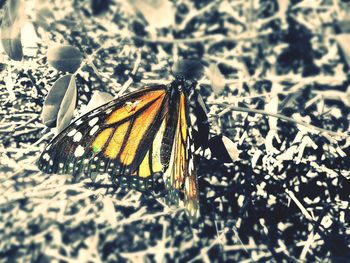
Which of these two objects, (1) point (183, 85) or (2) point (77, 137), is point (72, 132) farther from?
(1) point (183, 85)

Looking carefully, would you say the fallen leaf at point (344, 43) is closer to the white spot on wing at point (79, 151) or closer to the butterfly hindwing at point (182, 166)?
the butterfly hindwing at point (182, 166)

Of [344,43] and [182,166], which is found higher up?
[344,43]

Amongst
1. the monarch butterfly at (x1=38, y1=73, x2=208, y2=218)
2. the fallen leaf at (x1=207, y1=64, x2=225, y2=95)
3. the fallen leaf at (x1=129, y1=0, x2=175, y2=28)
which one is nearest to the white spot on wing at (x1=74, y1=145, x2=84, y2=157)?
the monarch butterfly at (x1=38, y1=73, x2=208, y2=218)

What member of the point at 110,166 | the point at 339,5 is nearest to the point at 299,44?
the point at 339,5

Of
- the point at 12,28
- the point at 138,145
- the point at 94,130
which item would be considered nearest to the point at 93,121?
the point at 94,130

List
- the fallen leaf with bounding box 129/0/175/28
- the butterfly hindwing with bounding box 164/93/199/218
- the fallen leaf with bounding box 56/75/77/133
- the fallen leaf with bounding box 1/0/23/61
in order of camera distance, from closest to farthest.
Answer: the fallen leaf with bounding box 129/0/175/28
the fallen leaf with bounding box 1/0/23/61
the fallen leaf with bounding box 56/75/77/133
the butterfly hindwing with bounding box 164/93/199/218

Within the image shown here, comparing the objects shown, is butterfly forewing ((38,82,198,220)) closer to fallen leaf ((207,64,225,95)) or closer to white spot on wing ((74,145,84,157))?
white spot on wing ((74,145,84,157))

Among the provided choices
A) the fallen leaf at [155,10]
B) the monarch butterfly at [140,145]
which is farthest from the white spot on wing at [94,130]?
the fallen leaf at [155,10]

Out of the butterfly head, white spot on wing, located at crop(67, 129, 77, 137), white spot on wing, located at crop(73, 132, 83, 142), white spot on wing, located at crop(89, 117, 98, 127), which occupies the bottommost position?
white spot on wing, located at crop(73, 132, 83, 142)
